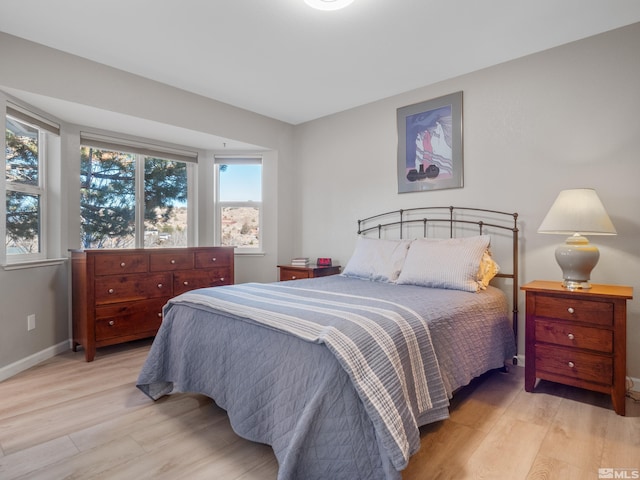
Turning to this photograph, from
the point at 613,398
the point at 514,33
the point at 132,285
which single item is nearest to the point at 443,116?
the point at 514,33

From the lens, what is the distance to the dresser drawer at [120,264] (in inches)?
118

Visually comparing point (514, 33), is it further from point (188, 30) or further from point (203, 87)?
point (203, 87)

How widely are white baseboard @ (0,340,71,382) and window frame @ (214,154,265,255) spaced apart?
1828 mm

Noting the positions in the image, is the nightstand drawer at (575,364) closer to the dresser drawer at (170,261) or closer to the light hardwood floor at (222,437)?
the light hardwood floor at (222,437)

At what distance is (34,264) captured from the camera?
2865 mm

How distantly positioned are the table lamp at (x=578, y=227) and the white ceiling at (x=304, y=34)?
116 cm

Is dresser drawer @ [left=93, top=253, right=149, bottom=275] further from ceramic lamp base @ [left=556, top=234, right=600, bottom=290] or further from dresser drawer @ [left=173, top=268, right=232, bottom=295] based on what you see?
ceramic lamp base @ [left=556, top=234, right=600, bottom=290]

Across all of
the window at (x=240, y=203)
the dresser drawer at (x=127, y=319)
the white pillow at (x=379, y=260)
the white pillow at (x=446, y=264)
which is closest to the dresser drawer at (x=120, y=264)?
the dresser drawer at (x=127, y=319)

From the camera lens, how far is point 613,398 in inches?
80.2

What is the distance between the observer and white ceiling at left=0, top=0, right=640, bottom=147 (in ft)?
7.23

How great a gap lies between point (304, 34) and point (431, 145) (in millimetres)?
1489

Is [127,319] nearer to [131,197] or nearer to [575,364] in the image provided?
[131,197]

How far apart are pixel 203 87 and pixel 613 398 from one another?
3.87 m

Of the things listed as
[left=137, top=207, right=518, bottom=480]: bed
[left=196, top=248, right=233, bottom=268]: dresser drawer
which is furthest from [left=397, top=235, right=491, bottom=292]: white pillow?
[left=196, top=248, right=233, bottom=268]: dresser drawer
